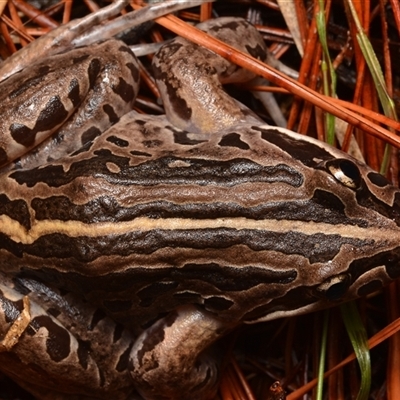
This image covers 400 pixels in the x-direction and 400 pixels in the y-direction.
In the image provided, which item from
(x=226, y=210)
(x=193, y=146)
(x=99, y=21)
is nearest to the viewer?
(x=226, y=210)

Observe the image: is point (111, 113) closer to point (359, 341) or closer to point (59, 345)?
point (59, 345)

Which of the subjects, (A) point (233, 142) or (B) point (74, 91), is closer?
(A) point (233, 142)

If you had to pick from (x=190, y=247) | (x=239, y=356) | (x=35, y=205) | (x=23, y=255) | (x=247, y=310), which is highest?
(x=35, y=205)

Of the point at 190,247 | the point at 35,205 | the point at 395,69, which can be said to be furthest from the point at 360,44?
the point at 35,205

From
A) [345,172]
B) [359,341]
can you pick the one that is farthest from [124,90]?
[359,341]

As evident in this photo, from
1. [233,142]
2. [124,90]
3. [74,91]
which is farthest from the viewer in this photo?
[124,90]

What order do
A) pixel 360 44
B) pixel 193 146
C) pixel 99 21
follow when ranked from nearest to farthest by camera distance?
pixel 193 146 → pixel 360 44 → pixel 99 21

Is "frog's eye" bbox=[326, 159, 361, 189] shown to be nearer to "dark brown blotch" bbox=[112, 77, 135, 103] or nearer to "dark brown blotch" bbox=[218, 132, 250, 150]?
"dark brown blotch" bbox=[218, 132, 250, 150]

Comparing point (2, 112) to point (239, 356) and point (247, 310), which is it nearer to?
point (247, 310)
